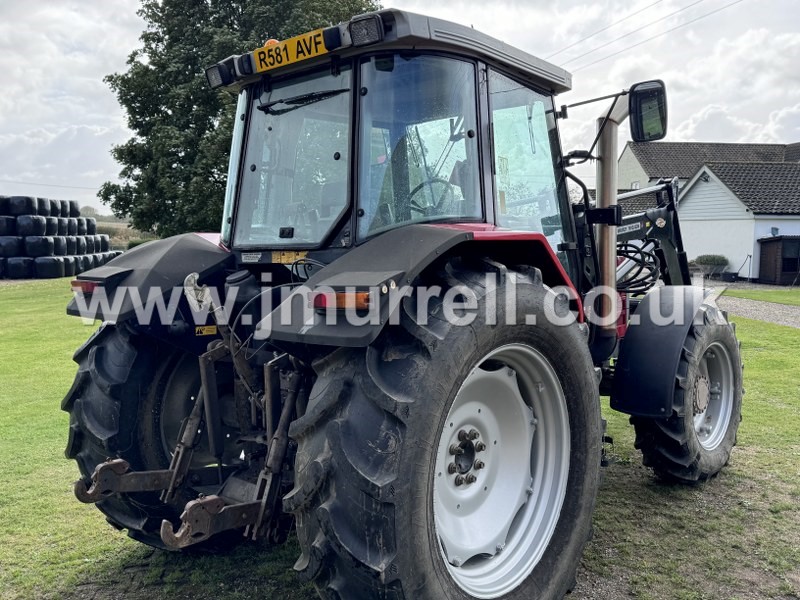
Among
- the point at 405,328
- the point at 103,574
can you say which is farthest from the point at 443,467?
the point at 103,574

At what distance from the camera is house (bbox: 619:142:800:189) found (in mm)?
37188

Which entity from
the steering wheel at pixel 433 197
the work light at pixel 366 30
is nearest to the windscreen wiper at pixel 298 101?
the work light at pixel 366 30

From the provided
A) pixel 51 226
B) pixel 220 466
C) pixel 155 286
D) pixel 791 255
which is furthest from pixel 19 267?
pixel 791 255

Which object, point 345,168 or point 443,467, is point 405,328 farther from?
point 345,168

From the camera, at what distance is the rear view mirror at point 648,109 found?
3.60 metres

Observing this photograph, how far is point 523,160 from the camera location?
11.7 feet

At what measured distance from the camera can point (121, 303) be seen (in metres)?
3.24

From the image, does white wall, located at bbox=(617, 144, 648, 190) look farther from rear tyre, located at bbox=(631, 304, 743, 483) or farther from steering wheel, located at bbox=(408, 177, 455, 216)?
steering wheel, located at bbox=(408, 177, 455, 216)

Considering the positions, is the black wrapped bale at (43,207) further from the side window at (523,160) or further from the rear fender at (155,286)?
the side window at (523,160)

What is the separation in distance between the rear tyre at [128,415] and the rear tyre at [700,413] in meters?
2.75

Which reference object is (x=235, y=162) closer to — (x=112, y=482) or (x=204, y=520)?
(x=112, y=482)

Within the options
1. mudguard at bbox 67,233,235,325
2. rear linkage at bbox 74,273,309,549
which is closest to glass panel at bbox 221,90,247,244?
mudguard at bbox 67,233,235,325

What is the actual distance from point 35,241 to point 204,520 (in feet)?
72.9

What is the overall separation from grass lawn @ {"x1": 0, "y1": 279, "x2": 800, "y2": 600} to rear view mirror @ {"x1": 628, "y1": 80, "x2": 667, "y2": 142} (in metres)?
2.18
